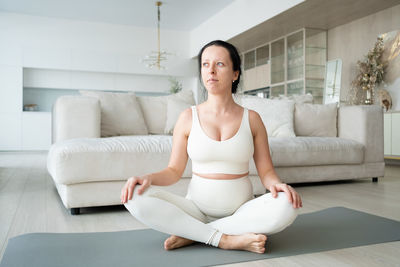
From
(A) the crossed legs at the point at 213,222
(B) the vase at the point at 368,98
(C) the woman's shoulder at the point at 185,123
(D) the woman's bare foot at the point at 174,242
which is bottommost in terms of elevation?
(D) the woman's bare foot at the point at 174,242

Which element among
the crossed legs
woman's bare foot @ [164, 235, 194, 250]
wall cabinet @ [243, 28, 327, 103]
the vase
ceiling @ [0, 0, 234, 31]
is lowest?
woman's bare foot @ [164, 235, 194, 250]

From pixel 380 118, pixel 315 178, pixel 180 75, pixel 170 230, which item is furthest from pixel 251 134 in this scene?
pixel 180 75

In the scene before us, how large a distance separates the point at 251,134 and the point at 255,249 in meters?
0.43

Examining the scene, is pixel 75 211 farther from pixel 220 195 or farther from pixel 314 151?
pixel 314 151

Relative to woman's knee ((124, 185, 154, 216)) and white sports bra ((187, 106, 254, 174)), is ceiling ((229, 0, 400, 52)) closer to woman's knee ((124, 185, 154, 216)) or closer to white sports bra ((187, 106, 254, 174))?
white sports bra ((187, 106, 254, 174))

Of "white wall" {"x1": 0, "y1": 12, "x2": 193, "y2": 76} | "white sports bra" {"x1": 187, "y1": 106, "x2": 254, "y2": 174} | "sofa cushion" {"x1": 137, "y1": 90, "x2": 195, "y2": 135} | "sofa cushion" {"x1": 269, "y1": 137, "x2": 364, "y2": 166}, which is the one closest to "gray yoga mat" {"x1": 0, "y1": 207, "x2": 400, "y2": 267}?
"white sports bra" {"x1": 187, "y1": 106, "x2": 254, "y2": 174}

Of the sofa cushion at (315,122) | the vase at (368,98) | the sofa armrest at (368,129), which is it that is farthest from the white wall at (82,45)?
the sofa armrest at (368,129)

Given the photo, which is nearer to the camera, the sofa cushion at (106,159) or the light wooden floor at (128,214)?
the light wooden floor at (128,214)

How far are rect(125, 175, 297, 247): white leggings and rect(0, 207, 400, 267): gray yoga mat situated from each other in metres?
0.09

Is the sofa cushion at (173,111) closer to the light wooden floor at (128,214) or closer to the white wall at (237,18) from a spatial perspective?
the light wooden floor at (128,214)

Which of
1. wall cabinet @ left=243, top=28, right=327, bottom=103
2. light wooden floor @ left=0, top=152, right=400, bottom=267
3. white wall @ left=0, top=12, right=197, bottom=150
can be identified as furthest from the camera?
white wall @ left=0, top=12, right=197, bottom=150

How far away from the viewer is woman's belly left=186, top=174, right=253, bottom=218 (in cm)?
140

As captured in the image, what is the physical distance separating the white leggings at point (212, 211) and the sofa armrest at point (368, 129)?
236cm

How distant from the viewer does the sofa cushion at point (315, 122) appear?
364 centimetres
